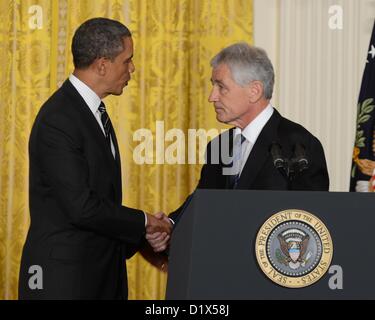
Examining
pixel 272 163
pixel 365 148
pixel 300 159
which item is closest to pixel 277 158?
pixel 300 159

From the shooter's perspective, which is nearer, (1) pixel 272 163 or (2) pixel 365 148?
(1) pixel 272 163

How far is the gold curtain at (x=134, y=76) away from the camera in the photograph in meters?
4.95

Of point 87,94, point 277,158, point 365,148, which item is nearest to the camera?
point 277,158

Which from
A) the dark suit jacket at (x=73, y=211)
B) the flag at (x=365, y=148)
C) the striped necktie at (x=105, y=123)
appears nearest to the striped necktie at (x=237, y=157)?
the dark suit jacket at (x=73, y=211)

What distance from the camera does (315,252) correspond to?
1747mm

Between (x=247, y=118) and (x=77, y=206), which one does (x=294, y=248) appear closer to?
(x=77, y=206)

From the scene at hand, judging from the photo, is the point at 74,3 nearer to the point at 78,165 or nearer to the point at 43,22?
the point at 43,22

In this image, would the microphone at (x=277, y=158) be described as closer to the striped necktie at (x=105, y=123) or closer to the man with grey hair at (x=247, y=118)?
the man with grey hair at (x=247, y=118)

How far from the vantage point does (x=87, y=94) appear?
2.78 metres

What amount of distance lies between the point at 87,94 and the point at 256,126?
0.67 m

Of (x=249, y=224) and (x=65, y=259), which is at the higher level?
(x=249, y=224)

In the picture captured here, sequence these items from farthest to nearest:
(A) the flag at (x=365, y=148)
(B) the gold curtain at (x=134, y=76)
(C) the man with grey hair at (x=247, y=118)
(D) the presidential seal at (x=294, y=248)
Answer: (B) the gold curtain at (x=134, y=76) → (A) the flag at (x=365, y=148) → (C) the man with grey hair at (x=247, y=118) → (D) the presidential seal at (x=294, y=248)
